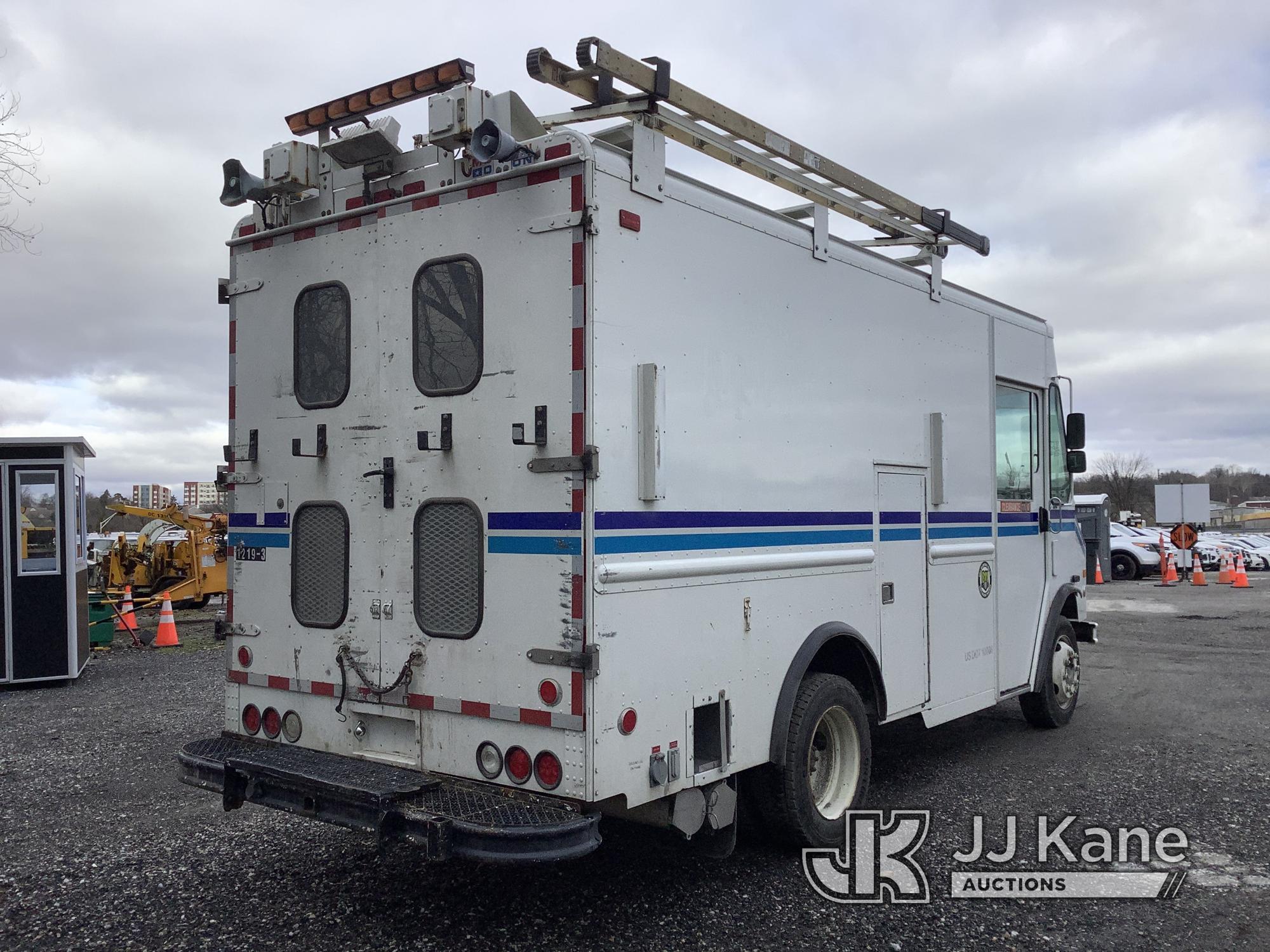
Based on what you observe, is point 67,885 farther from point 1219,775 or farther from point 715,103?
point 1219,775

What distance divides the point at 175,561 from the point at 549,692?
52.1ft

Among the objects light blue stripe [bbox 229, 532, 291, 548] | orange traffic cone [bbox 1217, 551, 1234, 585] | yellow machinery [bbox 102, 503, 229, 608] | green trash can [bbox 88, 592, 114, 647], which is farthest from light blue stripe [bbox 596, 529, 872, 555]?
orange traffic cone [bbox 1217, 551, 1234, 585]

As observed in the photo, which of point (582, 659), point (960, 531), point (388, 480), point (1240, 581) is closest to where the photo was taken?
point (582, 659)

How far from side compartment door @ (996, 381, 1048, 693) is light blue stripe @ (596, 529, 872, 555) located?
6.68 ft

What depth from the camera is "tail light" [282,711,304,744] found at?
16.1 feet

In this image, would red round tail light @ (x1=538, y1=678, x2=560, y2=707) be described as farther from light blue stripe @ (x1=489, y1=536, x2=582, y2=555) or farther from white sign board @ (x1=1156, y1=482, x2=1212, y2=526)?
white sign board @ (x1=1156, y1=482, x2=1212, y2=526)

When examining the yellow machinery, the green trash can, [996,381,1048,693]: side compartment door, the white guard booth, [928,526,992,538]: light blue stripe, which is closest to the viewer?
[928,526,992,538]: light blue stripe

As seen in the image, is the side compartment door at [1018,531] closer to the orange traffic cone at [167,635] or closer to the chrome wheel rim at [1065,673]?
the chrome wheel rim at [1065,673]

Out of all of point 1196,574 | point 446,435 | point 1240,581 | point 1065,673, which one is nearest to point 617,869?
point 446,435

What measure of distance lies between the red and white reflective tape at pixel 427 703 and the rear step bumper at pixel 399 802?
0.91ft

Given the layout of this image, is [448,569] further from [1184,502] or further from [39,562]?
[1184,502]

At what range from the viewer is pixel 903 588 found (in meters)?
6.07

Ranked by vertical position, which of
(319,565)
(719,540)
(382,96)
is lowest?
(319,565)

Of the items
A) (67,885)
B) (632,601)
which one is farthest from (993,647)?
(67,885)
